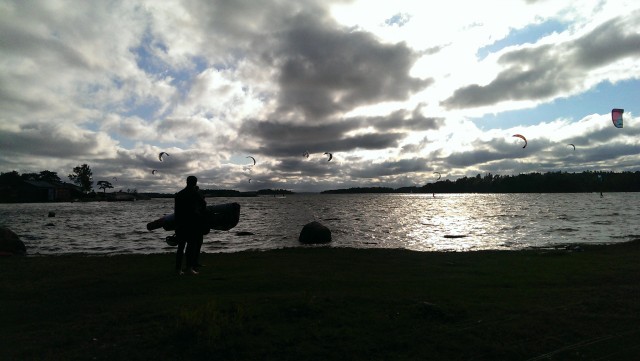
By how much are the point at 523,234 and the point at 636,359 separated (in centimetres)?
2923

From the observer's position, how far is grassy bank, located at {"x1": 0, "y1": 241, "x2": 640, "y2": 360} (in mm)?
5555

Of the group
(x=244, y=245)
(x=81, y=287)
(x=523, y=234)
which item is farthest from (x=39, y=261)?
(x=523, y=234)

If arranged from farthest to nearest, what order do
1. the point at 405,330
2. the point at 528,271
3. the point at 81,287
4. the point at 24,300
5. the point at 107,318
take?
the point at 528,271, the point at 81,287, the point at 24,300, the point at 107,318, the point at 405,330

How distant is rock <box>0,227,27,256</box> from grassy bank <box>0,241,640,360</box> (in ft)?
35.3

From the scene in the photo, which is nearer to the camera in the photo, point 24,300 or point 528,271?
point 24,300

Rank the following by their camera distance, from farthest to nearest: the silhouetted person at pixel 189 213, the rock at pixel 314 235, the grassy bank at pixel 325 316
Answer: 1. the rock at pixel 314 235
2. the silhouetted person at pixel 189 213
3. the grassy bank at pixel 325 316

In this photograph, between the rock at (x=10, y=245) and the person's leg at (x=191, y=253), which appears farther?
the rock at (x=10, y=245)

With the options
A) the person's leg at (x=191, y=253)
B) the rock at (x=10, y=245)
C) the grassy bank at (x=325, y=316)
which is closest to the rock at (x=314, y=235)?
the grassy bank at (x=325, y=316)

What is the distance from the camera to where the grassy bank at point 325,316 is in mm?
5555

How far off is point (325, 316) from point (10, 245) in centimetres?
2148

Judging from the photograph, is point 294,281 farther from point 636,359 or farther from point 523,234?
point 523,234

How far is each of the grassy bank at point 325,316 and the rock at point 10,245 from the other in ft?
35.3

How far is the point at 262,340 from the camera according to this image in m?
5.81

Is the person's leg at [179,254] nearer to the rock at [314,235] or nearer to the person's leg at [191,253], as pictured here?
the person's leg at [191,253]
